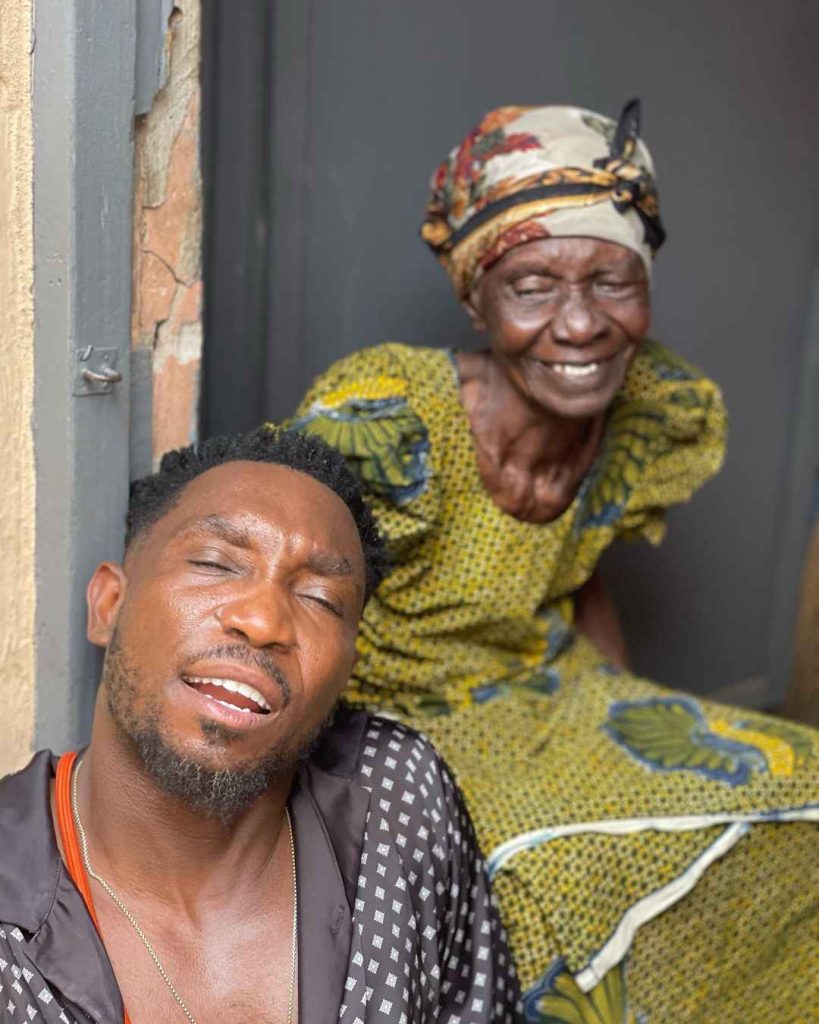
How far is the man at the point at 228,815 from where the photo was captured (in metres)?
1.68

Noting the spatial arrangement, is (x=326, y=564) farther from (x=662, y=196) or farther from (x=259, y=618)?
(x=662, y=196)

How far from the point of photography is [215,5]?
8.79 feet

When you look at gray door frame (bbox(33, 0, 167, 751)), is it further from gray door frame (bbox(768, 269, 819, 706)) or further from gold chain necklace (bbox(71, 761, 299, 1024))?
gray door frame (bbox(768, 269, 819, 706))

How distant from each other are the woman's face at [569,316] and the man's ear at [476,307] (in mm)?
69

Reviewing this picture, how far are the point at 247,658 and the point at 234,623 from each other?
45mm

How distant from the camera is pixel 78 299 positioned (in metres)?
2.02

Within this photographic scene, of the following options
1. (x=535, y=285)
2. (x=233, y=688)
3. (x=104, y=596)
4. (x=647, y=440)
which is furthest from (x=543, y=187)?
(x=233, y=688)

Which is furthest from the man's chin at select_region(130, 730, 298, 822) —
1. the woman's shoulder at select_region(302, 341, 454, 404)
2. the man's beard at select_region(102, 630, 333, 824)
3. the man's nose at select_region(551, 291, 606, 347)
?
the man's nose at select_region(551, 291, 606, 347)

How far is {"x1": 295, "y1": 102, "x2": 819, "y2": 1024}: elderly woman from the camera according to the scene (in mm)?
2393

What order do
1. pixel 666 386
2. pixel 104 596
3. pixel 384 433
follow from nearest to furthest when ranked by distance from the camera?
pixel 104 596, pixel 384 433, pixel 666 386

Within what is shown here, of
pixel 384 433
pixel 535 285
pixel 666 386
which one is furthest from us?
pixel 666 386

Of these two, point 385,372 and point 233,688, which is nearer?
point 233,688

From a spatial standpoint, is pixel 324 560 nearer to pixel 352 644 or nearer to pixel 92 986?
pixel 352 644

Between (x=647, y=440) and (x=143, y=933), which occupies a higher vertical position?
(x=647, y=440)
